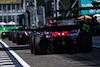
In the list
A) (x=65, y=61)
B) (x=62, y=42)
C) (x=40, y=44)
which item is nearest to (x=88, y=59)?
(x=65, y=61)

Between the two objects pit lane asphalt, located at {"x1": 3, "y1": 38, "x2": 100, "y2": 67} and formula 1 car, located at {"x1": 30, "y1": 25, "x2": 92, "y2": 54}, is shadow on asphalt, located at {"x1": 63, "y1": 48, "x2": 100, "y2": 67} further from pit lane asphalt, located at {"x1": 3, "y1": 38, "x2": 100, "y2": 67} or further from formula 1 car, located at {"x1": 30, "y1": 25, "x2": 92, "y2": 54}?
formula 1 car, located at {"x1": 30, "y1": 25, "x2": 92, "y2": 54}

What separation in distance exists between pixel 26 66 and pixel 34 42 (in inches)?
132

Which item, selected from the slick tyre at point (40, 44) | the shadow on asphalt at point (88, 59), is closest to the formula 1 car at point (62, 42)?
the slick tyre at point (40, 44)

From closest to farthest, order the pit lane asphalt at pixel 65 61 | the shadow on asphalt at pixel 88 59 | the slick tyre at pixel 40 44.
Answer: the pit lane asphalt at pixel 65 61
the shadow on asphalt at pixel 88 59
the slick tyre at pixel 40 44

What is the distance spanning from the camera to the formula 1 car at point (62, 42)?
11742 mm

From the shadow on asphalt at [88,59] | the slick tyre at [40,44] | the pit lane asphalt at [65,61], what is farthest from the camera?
the slick tyre at [40,44]

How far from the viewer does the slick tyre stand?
11663 millimetres

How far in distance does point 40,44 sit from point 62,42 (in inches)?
32.9

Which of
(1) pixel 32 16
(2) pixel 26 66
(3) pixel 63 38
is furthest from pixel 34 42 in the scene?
(1) pixel 32 16

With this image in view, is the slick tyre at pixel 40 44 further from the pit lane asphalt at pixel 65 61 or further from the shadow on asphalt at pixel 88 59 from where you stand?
the shadow on asphalt at pixel 88 59

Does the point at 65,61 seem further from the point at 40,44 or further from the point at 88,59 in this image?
the point at 40,44

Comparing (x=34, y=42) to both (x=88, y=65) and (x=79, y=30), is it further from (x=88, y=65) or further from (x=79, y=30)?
(x=88, y=65)

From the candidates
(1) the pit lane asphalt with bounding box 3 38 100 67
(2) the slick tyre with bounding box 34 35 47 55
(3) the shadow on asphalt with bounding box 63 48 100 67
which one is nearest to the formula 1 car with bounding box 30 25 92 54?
(2) the slick tyre with bounding box 34 35 47 55

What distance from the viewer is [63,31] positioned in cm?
1249
